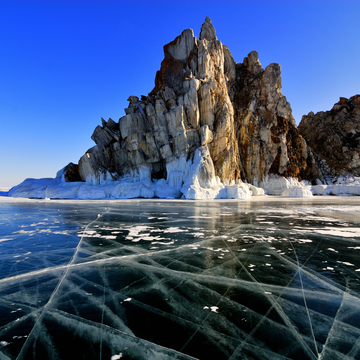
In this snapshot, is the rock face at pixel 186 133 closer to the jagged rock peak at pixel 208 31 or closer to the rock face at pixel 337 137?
the jagged rock peak at pixel 208 31

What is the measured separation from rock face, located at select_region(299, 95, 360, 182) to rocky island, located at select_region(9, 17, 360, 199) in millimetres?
3287

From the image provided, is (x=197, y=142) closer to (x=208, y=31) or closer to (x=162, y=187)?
(x=162, y=187)

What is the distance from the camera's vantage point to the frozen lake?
87.6 inches

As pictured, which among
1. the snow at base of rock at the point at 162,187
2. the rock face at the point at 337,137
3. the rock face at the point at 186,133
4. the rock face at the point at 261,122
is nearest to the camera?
the snow at base of rock at the point at 162,187

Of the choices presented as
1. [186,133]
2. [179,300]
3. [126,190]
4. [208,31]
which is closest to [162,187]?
[126,190]

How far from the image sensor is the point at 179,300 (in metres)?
3.12

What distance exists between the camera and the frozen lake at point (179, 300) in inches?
87.6

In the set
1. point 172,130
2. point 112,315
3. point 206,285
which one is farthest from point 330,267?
point 172,130

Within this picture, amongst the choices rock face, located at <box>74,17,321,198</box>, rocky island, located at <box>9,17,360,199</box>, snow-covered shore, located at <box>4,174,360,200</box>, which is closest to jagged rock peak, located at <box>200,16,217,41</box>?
rock face, located at <box>74,17,321,198</box>

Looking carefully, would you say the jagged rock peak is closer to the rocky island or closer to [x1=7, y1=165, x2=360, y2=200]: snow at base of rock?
the rocky island

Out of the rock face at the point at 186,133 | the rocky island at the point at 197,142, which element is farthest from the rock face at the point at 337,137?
the rock face at the point at 186,133

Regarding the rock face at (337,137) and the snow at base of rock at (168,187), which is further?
the rock face at (337,137)

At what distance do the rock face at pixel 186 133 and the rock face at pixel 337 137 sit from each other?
19500 millimetres

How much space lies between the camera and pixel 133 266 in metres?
4.45
